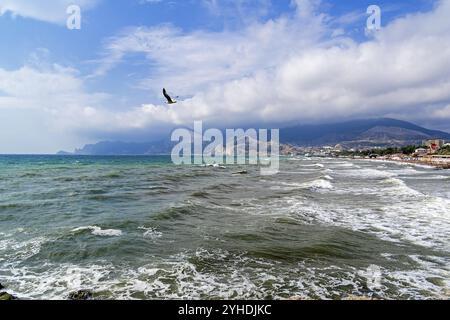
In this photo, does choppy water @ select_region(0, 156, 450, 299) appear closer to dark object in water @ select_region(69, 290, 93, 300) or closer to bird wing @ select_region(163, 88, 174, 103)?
dark object in water @ select_region(69, 290, 93, 300)

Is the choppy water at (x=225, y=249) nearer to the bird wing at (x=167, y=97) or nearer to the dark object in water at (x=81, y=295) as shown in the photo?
the dark object in water at (x=81, y=295)

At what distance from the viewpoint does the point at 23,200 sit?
96.3 feet

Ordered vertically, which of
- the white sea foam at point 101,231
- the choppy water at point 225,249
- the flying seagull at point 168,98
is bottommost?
the choppy water at point 225,249

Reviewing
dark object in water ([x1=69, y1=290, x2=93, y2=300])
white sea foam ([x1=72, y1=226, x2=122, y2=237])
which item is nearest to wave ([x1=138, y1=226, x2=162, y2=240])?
white sea foam ([x1=72, y1=226, x2=122, y2=237])

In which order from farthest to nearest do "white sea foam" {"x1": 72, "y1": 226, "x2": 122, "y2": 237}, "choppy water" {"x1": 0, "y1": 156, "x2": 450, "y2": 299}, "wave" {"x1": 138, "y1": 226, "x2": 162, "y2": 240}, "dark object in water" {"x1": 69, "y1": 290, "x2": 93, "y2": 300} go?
"white sea foam" {"x1": 72, "y1": 226, "x2": 122, "y2": 237} → "wave" {"x1": 138, "y1": 226, "x2": 162, "y2": 240} → "choppy water" {"x1": 0, "y1": 156, "x2": 450, "y2": 299} → "dark object in water" {"x1": 69, "y1": 290, "x2": 93, "y2": 300}

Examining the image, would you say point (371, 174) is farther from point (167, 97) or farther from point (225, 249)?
point (167, 97)

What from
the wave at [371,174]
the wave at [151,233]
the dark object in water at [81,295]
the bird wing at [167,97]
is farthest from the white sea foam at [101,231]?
the wave at [371,174]

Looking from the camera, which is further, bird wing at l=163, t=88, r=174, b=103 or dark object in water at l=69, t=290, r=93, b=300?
bird wing at l=163, t=88, r=174, b=103

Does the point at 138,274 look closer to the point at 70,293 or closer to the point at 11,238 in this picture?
the point at 70,293

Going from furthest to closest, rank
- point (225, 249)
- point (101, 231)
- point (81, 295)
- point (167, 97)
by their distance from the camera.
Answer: point (101, 231) → point (225, 249) → point (167, 97) → point (81, 295)

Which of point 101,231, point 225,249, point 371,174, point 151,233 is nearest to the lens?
point 225,249

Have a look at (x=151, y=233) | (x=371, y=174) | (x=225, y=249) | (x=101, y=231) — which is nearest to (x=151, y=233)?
(x=151, y=233)
